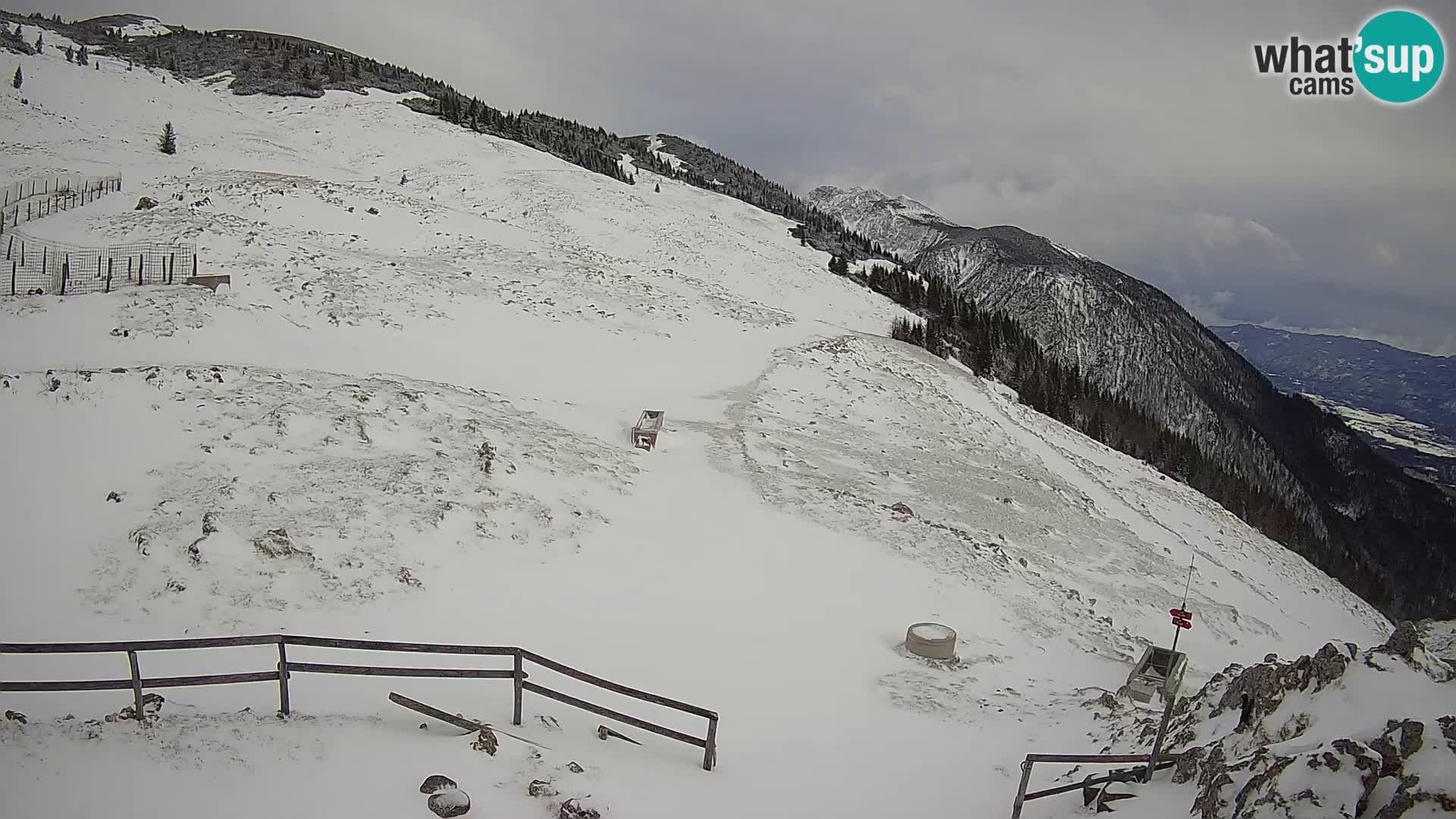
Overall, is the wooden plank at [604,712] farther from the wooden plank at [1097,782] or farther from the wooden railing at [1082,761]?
the wooden plank at [1097,782]

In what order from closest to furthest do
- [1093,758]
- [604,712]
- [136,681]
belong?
[136,681] < [1093,758] < [604,712]

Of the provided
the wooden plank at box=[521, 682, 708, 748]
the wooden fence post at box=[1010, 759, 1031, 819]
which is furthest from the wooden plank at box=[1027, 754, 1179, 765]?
the wooden plank at box=[521, 682, 708, 748]

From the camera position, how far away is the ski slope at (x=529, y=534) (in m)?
7.87

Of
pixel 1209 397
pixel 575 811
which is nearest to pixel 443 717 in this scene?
pixel 575 811

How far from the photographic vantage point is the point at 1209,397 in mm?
134375

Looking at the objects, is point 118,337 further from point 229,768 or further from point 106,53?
point 106,53

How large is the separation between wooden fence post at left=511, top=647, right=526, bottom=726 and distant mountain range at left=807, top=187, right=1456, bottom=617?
70.9 meters

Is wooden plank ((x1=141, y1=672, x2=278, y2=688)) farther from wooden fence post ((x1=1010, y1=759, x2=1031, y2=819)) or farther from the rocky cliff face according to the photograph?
the rocky cliff face

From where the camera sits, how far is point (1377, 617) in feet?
109

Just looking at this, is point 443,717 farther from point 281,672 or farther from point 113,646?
point 113,646

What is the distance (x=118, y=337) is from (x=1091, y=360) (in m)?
136

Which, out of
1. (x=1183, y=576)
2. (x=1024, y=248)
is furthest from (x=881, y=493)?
(x=1024, y=248)

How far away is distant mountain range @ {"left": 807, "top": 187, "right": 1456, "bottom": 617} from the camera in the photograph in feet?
314

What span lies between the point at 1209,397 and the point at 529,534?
15102 cm
